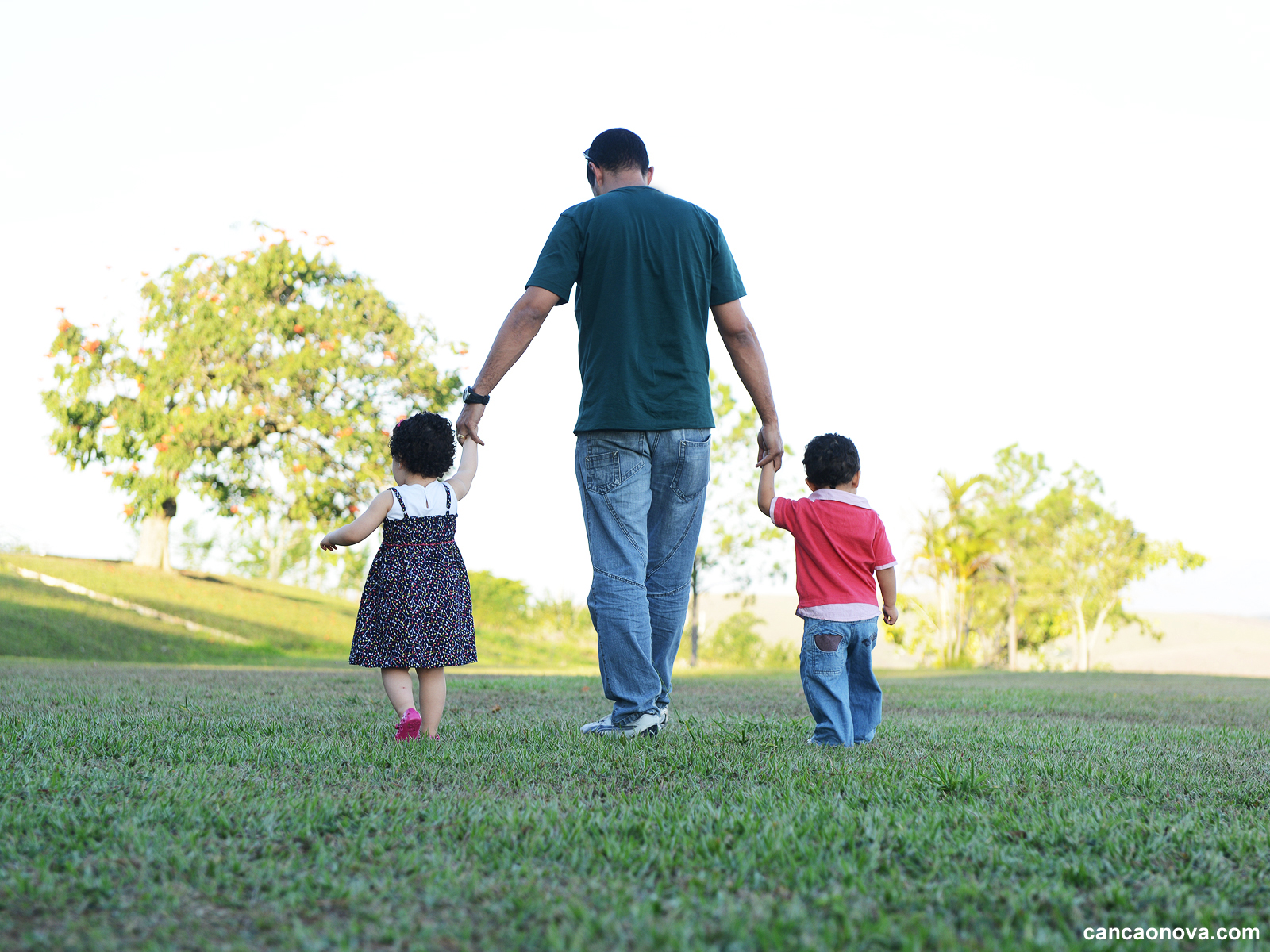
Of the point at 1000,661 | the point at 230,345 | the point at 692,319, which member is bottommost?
the point at 1000,661

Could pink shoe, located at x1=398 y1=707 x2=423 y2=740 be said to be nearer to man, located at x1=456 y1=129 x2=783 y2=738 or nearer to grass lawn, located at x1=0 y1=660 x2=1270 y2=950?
grass lawn, located at x1=0 y1=660 x2=1270 y2=950

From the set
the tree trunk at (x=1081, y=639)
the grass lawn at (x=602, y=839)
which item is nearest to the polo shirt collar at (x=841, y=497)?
the grass lawn at (x=602, y=839)

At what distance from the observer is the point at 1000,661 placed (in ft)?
159

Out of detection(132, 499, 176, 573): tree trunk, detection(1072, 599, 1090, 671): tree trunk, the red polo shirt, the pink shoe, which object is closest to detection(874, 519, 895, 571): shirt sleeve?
the red polo shirt

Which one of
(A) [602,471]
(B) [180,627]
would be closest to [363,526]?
(A) [602,471]

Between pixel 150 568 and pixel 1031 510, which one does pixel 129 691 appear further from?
pixel 1031 510

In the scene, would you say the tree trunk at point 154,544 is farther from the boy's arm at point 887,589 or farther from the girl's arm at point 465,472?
the boy's arm at point 887,589

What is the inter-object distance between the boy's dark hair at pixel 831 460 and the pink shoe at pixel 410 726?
81.6 inches

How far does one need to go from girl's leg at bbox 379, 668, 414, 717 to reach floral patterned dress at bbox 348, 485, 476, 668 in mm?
50

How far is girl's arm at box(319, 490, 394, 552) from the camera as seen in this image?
424 cm

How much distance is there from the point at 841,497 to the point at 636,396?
109cm

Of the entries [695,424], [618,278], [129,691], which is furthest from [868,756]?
[129,691]

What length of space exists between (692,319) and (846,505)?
111cm

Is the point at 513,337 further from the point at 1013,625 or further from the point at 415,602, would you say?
the point at 1013,625
